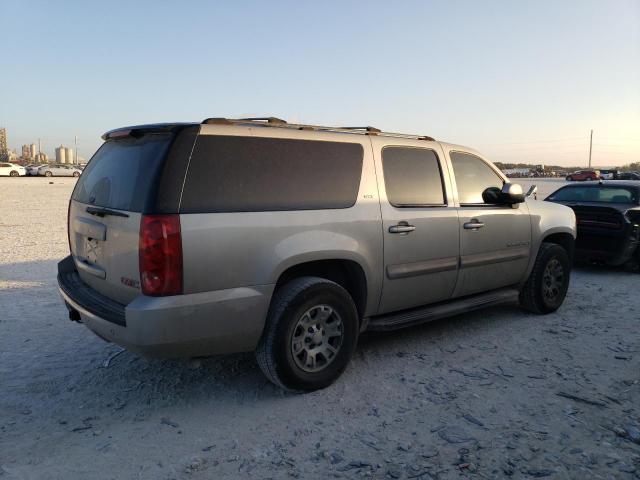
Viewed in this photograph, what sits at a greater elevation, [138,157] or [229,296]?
[138,157]

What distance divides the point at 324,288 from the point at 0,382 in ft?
8.04

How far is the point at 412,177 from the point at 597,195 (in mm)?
5739

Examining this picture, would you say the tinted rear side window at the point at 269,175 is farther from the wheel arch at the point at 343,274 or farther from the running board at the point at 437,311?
the running board at the point at 437,311

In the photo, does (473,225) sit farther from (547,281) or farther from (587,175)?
(587,175)

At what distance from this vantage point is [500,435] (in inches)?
118

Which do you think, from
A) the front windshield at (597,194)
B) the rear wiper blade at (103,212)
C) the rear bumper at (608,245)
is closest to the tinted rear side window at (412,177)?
the rear wiper blade at (103,212)

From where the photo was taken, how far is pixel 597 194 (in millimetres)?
8492

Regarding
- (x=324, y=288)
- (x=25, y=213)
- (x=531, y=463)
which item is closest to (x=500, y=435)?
(x=531, y=463)

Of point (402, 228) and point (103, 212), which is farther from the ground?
point (103, 212)

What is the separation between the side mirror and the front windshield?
4232mm

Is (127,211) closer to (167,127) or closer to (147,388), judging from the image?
(167,127)

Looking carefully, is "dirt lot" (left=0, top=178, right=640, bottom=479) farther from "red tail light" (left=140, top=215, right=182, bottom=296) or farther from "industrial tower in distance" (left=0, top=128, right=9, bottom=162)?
"industrial tower in distance" (left=0, top=128, right=9, bottom=162)

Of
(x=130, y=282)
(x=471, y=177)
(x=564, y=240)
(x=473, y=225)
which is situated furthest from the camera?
(x=564, y=240)

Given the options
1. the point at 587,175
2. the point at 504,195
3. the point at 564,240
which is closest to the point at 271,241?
the point at 504,195
